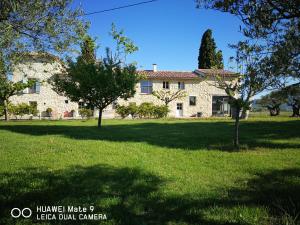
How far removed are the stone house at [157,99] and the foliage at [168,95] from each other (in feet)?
1.77

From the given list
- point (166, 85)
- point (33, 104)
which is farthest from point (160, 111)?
point (33, 104)

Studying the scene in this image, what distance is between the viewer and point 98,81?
18594mm

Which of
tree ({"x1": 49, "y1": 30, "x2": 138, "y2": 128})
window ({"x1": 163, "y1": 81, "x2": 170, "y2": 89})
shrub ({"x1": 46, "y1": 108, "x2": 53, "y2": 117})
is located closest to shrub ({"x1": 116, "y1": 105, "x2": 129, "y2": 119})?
window ({"x1": 163, "y1": 81, "x2": 170, "y2": 89})

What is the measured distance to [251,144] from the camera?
11.7 m

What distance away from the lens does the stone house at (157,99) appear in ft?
124

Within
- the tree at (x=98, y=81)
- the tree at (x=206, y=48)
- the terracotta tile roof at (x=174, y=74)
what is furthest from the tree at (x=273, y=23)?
the tree at (x=206, y=48)

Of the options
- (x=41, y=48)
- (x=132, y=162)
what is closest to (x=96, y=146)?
(x=132, y=162)

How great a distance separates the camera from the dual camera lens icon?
4.51m

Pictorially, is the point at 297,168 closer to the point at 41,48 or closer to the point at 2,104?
the point at 41,48

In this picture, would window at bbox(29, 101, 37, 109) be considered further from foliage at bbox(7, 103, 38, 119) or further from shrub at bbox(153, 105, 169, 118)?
shrub at bbox(153, 105, 169, 118)

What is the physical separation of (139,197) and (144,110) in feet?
102

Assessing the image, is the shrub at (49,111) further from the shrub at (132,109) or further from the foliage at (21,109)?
the shrub at (132,109)

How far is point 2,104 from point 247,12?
31196 mm

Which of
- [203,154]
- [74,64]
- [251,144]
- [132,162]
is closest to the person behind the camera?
[132,162]
